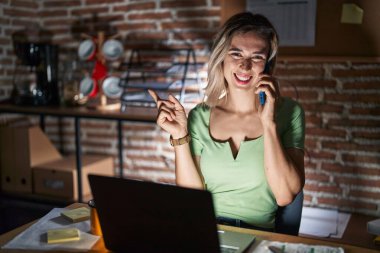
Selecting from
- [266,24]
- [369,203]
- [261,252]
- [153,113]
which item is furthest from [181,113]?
[369,203]

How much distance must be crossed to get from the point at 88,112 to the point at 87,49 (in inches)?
22.2

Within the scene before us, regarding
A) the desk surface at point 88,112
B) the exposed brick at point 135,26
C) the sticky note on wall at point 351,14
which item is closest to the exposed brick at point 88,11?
the exposed brick at point 135,26

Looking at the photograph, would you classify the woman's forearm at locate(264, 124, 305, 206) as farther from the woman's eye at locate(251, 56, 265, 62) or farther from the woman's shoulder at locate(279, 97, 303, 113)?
the woman's eye at locate(251, 56, 265, 62)

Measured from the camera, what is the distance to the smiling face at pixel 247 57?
5.77 feet

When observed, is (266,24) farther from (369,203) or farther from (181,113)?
(369,203)

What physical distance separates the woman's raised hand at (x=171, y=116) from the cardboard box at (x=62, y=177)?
1670 mm

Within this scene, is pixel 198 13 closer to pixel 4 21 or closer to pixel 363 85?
pixel 363 85

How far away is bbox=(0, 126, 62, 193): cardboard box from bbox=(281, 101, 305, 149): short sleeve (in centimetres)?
207

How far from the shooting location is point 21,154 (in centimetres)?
329

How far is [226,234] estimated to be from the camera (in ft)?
4.25

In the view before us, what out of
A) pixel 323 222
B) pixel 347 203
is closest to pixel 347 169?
pixel 347 203

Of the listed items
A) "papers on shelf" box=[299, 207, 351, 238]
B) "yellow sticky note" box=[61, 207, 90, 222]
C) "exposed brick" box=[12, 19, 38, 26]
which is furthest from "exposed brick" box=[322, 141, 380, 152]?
"exposed brick" box=[12, 19, 38, 26]

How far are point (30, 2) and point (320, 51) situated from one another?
85.8 inches

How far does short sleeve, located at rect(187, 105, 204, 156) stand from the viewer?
5.88ft
